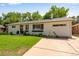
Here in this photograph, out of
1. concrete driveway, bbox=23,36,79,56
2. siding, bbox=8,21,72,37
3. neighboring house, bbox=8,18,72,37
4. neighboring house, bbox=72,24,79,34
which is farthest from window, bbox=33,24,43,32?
concrete driveway, bbox=23,36,79,56

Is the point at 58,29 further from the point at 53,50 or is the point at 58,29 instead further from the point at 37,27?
the point at 53,50

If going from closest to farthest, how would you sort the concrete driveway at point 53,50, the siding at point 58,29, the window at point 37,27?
the concrete driveway at point 53,50 < the siding at point 58,29 < the window at point 37,27

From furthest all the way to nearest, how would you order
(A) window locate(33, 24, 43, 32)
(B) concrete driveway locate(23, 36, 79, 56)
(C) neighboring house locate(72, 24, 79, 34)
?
(A) window locate(33, 24, 43, 32) < (C) neighboring house locate(72, 24, 79, 34) < (B) concrete driveway locate(23, 36, 79, 56)

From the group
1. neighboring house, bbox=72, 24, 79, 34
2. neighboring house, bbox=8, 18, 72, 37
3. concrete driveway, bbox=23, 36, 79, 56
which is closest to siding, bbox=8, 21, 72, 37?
neighboring house, bbox=8, 18, 72, 37

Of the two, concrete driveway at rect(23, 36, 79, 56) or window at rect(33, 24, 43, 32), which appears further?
window at rect(33, 24, 43, 32)

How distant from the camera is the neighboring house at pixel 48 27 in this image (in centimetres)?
1791

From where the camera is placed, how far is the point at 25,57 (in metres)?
7.93

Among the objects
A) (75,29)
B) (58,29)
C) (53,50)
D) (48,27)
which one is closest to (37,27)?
(48,27)

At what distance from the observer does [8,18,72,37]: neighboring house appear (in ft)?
58.7

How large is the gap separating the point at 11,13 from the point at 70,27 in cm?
611

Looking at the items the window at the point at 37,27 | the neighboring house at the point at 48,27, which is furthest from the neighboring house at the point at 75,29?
the window at the point at 37,27

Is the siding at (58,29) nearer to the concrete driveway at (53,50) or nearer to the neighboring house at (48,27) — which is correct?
the neighboring house at (48,27)

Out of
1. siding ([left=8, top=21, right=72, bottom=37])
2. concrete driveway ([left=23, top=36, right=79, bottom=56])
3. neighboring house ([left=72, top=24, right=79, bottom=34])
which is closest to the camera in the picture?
concrete driveway ([left=23, top=36, right=79, bottom=56])

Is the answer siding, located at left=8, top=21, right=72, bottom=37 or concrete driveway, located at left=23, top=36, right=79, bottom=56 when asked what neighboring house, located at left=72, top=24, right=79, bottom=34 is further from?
concrete driveway, located at left=23, top=36, right=79, bottom=56
